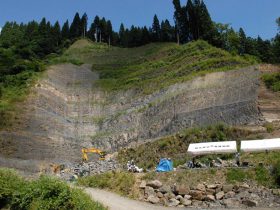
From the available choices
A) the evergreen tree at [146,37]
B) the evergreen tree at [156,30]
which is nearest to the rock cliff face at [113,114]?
the evergreen tree at [156,30]

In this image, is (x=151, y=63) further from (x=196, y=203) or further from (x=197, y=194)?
(x=196, y=203)

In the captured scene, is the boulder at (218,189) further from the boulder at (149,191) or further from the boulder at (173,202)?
the boulder at (149,191)

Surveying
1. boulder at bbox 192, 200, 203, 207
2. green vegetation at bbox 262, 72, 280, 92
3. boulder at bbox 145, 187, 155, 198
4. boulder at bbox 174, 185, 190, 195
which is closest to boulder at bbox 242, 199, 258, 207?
boulder at bbox 192, 200, 203, 207

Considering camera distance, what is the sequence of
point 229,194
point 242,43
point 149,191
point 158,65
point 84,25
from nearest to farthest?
point 229,194 < point 149,191 < point 158,65 < point 242,43 < point 84,25

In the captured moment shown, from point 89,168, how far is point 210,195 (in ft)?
48.0

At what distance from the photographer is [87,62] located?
68.9 meters

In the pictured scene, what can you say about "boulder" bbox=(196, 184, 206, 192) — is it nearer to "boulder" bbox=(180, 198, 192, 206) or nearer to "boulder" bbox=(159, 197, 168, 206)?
"boulder" bbox=(180, 198, 192, 206)

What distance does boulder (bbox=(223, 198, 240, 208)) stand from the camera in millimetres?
19388

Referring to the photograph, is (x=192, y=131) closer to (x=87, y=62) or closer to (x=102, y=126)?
(x=102, y=126)

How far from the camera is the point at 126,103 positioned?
49094 mm

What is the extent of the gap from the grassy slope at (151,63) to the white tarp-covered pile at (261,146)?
19573 mm

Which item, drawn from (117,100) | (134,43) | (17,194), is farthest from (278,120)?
(134,43)

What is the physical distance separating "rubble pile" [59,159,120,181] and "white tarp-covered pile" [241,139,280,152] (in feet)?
35.7

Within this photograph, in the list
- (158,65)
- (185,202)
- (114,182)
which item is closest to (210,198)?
(185,202)
